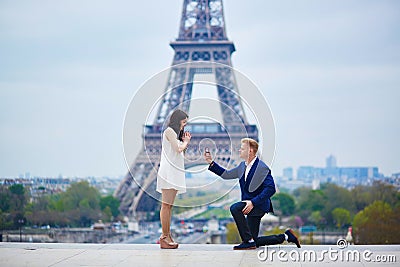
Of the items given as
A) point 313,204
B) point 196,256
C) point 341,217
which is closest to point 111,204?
point 341,217

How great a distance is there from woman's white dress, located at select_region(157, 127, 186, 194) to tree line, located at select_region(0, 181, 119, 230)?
67.2ft

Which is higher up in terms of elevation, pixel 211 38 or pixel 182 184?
pixel 211 38

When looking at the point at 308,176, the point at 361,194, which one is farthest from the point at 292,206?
the point at 308,176

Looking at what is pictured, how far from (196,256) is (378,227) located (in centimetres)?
2810

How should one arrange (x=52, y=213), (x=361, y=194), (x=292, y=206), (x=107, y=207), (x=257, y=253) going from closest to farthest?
(x=257, y=253) < (x=52, y=213) < (x=107, y=207) < (x=361, y=194) < (x=292, y=206)

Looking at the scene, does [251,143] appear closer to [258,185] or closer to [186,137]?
[258,185]

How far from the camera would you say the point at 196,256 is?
8.52 metres

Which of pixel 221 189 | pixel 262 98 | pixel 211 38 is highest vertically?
pixel 211 38

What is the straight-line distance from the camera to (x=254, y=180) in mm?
8820

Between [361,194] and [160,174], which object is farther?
[361,194]

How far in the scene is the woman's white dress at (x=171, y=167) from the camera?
890cm

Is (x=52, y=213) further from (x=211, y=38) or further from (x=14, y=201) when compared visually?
(x=211, y=38)

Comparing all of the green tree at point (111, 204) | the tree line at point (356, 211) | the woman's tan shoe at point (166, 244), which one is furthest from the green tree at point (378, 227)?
the woman's tan shoe at point (166, 244)

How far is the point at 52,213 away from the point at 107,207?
6.85 meters
